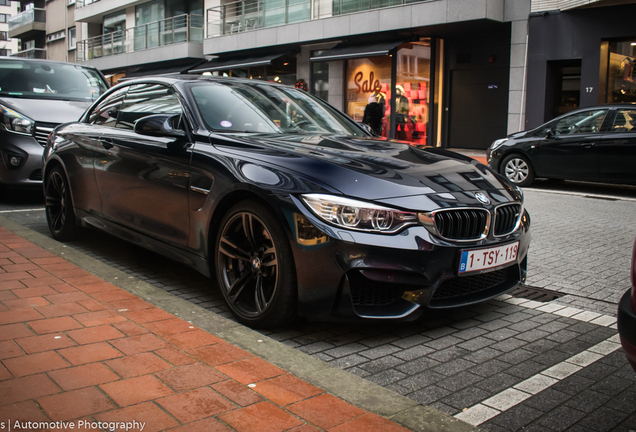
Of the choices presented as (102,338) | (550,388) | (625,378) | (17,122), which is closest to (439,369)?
(550,388)

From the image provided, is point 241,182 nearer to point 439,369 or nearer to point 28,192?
point 439,369

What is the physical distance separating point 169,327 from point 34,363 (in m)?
0.77

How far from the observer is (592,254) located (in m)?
5.94

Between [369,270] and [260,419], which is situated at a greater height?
[369,270]

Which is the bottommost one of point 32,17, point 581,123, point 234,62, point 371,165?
point 371,165

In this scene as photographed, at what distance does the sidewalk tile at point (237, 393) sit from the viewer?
2.59 meters

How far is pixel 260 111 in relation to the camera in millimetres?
4477

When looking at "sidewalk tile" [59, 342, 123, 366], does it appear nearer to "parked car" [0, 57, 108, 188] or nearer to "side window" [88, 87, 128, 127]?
"side window" [88, 87, 128, 127]

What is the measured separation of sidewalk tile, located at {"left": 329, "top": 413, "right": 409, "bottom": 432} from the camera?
2.39 m

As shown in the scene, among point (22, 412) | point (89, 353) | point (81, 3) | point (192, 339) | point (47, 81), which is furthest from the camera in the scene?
point (81, 3)

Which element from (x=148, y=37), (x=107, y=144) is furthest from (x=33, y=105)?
(x=148, y=37)

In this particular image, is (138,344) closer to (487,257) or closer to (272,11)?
(487,257)

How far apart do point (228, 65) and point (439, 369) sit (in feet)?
80.4

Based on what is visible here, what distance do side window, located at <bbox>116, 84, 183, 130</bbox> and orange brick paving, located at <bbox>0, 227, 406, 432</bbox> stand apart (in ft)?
4.96
